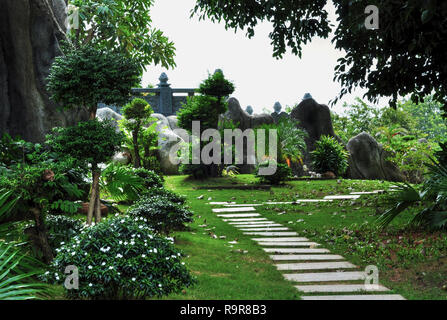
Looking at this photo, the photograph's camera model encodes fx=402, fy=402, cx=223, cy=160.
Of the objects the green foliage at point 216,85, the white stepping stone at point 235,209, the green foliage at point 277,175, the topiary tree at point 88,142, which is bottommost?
the white stepping stone at point 235,209

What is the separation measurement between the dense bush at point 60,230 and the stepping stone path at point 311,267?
9.01 feet

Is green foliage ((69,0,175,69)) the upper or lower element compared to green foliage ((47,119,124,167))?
upper

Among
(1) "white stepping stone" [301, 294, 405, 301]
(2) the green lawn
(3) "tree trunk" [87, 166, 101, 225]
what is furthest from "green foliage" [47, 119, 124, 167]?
(1) "white stepping stone" [301, 294, 405, 301]

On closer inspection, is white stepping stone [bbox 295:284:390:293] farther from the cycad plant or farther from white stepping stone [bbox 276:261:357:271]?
the cycad plant

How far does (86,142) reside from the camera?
605 centimetres

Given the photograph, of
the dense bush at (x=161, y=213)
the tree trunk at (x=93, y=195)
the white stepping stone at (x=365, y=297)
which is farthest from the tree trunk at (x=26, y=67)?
the white stepping stone at (x=365, y=297)

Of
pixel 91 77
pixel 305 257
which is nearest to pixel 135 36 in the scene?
pixel 91 77

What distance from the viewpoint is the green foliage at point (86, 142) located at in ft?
20.0

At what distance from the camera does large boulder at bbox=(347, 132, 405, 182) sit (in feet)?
64.7

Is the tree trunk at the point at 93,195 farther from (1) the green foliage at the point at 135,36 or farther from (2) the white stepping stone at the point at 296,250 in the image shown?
(1) the green foliage at the point at 135,36

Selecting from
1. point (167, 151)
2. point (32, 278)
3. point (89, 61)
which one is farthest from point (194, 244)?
point (167, 151)

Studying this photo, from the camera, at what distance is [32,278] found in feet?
13.7

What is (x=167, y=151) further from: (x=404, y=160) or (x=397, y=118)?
(x=397, y=118)

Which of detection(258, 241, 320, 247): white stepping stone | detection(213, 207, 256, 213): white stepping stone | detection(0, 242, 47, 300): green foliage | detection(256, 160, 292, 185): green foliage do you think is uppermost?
detection(256, 160, 292, 185): green foliage
